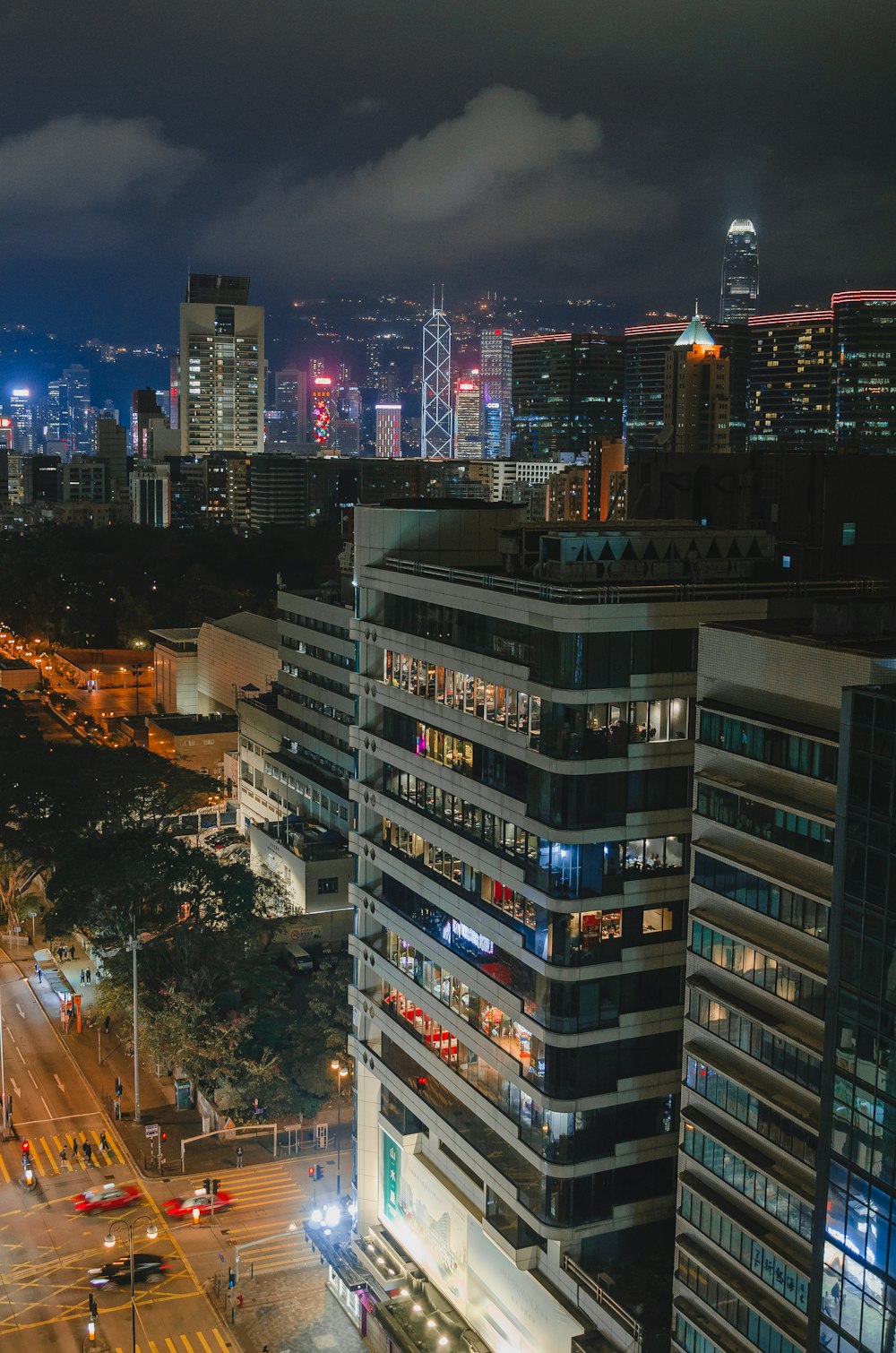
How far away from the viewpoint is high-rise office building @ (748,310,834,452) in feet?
568

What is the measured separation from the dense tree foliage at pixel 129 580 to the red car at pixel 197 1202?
110913 mm

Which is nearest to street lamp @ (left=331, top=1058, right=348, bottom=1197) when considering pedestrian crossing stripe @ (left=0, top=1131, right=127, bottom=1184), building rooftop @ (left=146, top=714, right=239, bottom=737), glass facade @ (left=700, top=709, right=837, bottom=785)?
pedestrian crossing stripe @ (left=0, top=1131, right=127, bottom=1184)

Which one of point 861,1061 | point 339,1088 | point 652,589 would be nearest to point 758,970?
point 861,1061

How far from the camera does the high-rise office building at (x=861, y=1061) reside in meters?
27.1

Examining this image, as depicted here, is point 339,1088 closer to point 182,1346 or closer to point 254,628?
point 182,1346

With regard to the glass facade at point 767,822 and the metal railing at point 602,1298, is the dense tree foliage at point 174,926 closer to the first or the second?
the metal railing at point 602,1298

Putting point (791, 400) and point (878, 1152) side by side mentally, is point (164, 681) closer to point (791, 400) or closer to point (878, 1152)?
point (791, 400)

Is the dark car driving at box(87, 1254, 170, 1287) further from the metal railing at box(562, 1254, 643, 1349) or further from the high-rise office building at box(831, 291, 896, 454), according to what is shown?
the high-rise office building at box(831, 291, 896, 454)

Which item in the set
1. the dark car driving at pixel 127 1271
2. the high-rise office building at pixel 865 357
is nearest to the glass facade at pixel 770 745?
the dark car driving at pixel 127 1271

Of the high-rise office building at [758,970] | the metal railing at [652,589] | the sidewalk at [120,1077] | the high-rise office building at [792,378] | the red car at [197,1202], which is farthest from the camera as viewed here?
the high-rise office building at [792,378]

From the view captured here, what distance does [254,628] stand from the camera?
379 ft

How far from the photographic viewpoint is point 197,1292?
147ft

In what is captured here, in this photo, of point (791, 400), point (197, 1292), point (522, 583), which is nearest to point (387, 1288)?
point (197, 1292)

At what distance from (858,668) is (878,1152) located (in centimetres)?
990
